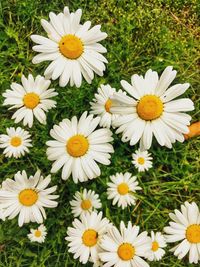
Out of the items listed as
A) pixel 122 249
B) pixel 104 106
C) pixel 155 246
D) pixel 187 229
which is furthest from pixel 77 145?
pixel 155 246

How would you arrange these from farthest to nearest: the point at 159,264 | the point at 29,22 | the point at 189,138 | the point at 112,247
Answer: the point at 29,22
the point at 189,138
the point at 159,264
the point at 112,247

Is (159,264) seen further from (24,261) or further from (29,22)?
(29,22)

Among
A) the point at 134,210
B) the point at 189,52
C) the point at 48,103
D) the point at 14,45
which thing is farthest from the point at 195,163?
the point at 14,45

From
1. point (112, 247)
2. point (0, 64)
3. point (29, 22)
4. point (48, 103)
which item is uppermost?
point (29, 22)

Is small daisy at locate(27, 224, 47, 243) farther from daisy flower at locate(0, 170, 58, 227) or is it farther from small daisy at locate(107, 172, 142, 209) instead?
small daisy at locate(107, 172, 142, 209)

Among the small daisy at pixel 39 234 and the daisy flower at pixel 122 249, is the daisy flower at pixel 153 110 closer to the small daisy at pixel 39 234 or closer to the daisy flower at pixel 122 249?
the daisy flower at pixel 122 249

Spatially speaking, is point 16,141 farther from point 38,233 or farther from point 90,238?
point 90,238

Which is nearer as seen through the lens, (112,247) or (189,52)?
(112,247)
